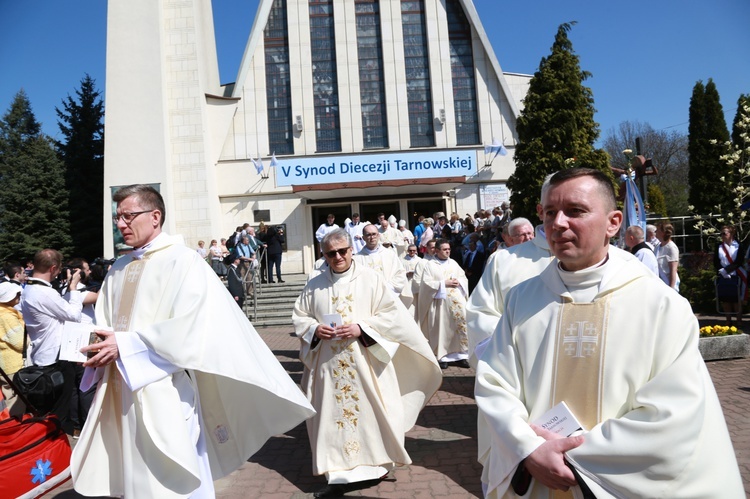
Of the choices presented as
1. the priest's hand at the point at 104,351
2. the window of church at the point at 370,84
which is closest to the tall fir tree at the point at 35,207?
the window of church at the point at 370,84

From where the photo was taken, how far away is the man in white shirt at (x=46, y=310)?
6.05 m

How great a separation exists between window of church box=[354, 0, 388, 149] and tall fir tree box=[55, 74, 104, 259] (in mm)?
15689

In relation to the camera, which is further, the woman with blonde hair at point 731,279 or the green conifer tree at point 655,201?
the green conifer tree at point 655,201

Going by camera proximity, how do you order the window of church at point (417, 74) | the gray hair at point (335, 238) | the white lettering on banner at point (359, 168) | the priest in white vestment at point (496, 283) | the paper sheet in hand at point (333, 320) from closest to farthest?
the priest in white vestment at point (496, 283)
the paper sheet in hand at point (333, 320)
the gray hair at point (335, 238)
the white lettering on banner at point (359, 168)
the window of church at point (417, 74)

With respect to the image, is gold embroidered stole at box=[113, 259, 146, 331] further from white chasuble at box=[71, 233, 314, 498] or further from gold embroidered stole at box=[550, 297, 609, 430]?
gold embroidered stole at box=[550, 297, 609, 430]

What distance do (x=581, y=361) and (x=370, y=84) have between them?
26230 mm

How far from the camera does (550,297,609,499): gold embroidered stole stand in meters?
2.26

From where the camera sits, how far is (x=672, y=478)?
1984 mm

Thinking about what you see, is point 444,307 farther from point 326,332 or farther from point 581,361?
point 581,361

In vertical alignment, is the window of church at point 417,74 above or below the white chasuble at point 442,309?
above

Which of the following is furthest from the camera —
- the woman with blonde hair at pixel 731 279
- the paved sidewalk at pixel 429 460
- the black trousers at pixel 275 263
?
the black trousers at pixel 275 263

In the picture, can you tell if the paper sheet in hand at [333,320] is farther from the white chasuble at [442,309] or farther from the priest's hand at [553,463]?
the white chasuble at [442,309]

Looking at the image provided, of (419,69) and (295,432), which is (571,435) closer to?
(295,432)

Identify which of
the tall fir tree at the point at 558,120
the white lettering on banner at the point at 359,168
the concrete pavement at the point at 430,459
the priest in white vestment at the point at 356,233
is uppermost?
the white lettering on banner at the point at 359,168
